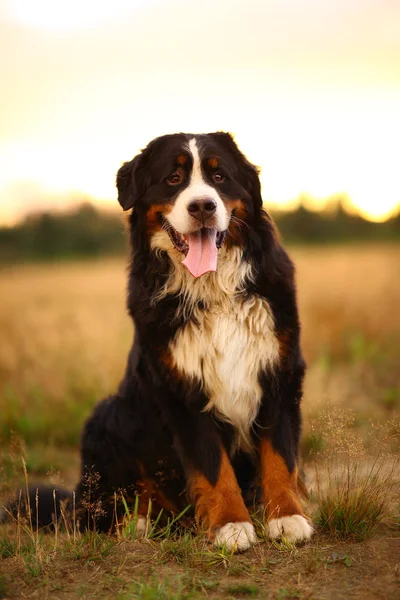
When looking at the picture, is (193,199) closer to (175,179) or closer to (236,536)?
(175,179)

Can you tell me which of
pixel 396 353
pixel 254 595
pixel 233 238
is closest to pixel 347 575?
pixel 254 595

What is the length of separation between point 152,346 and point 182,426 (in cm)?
43

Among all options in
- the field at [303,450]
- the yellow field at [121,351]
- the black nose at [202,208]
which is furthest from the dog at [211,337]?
the yellow field at [121,351]

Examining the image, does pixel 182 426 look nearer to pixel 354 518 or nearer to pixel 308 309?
pixel 354 518

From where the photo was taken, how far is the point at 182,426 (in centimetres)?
333

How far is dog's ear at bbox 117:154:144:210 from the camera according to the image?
11.6ft

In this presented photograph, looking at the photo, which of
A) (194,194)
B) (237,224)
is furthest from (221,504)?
(194,194)

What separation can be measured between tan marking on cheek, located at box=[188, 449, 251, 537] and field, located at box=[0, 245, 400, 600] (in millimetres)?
127

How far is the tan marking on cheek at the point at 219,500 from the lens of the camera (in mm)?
3170

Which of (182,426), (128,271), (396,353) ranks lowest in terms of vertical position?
(396,353)

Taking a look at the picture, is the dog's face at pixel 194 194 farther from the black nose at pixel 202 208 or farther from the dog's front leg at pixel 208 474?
the dog's front leg at pixel 208 474

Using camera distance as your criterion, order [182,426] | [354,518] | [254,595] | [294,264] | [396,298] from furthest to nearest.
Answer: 1. [396,298]
2. [294,264]
3. [182,426]
4. [354,518]
5. [254,595]

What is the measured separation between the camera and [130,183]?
361cm

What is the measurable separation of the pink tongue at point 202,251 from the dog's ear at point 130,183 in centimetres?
42
